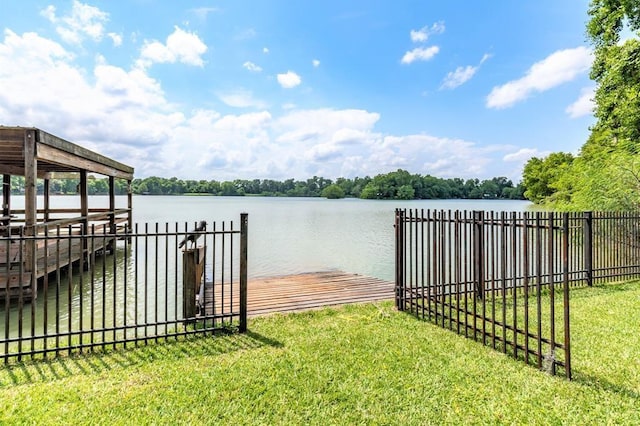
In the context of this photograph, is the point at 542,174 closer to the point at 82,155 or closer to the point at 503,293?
the point at 503,293

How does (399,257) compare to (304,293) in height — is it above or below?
above

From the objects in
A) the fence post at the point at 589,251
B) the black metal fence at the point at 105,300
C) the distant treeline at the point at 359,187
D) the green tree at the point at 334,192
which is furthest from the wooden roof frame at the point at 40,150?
the green tree at the point at 334,192

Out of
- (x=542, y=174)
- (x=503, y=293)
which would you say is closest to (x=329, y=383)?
(x=503, y=293)

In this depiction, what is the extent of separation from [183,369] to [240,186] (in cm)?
9195

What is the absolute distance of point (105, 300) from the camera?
23.3ft

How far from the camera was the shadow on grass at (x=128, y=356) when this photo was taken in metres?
3.66

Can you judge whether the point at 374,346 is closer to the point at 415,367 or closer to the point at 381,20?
the point at 415,367

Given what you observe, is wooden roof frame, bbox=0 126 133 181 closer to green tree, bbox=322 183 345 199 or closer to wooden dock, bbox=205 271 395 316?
wooden dock, bbox=205 271 395 316

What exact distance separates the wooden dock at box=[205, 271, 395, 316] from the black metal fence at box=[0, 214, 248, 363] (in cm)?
20

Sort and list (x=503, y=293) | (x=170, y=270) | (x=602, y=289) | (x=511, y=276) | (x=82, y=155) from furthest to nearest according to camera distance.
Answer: (x=170, y=270)
(x=82, y=155)
(x=602, y=289)
(x=511, y=276)
(x=503, y=293)

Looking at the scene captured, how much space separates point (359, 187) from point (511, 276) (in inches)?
3509

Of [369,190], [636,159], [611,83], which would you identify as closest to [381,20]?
[611,83]

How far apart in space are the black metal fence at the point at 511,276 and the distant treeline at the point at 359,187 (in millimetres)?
71492

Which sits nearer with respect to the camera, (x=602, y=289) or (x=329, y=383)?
(x=329, y=383)
